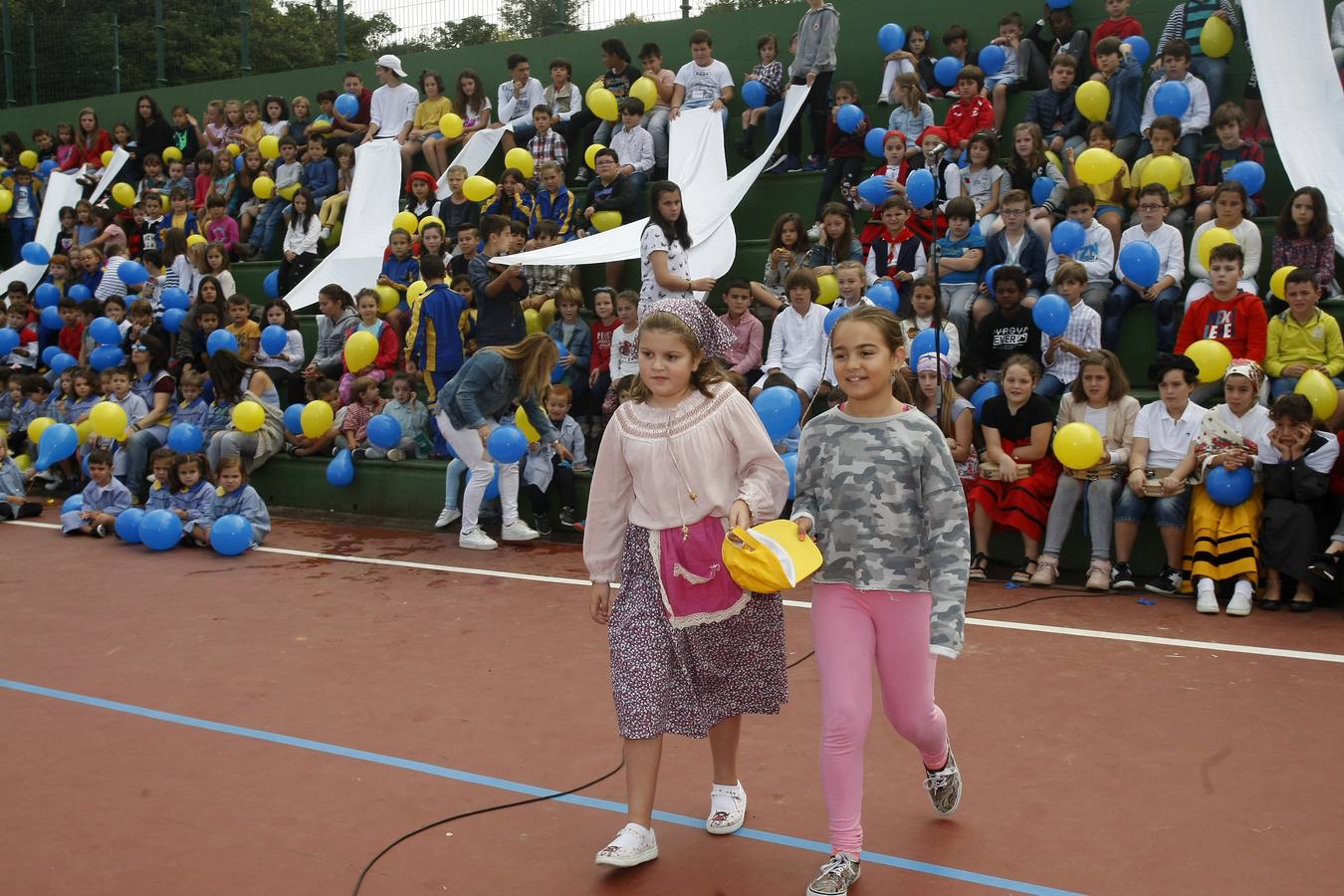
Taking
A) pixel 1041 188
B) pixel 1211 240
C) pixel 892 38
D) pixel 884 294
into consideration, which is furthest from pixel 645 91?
pixel 1211 240

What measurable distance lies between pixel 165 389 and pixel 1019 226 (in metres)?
7.65

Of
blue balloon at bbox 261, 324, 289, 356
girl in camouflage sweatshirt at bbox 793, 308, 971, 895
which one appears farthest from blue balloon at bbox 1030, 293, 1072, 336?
blue balloon at bbox 261, 324, 289, 356

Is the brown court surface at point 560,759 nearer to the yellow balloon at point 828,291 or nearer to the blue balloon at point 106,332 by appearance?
the yellow balloon at point 828,291

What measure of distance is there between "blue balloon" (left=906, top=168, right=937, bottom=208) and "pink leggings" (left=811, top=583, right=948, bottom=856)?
651 cm

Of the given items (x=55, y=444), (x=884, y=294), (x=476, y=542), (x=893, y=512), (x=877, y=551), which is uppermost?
(x=884, y=294)

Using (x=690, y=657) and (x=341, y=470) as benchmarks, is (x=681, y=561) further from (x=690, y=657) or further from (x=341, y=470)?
(x=341, y=470)

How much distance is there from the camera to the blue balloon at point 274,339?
11.5 meters

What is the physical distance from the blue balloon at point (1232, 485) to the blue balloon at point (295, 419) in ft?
24.4

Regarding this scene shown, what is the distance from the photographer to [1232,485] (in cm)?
680

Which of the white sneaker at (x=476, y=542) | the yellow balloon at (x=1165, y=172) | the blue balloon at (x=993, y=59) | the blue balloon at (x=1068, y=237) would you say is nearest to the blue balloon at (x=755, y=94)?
the blue balloon at (x=993, y=59)

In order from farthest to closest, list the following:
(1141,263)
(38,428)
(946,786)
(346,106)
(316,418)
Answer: (346,106)
(38,428)
(316,418)
(1141,263)
(946,786)

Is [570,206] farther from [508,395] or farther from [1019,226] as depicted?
[1019,226]

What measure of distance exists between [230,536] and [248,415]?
2200 mm

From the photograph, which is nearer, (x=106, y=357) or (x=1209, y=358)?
(x=1209, y=358)
